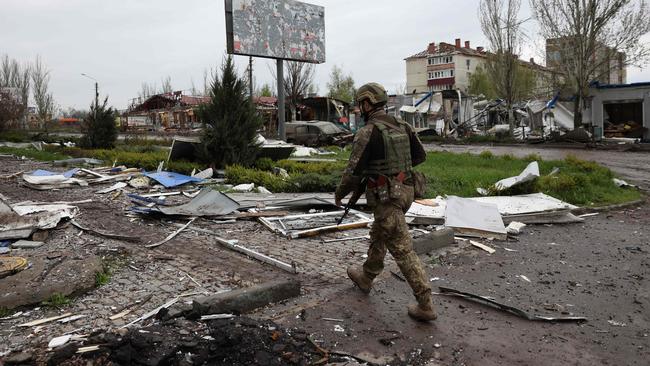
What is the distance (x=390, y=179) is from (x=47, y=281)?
120 inches

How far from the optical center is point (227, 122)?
12930 millimetres

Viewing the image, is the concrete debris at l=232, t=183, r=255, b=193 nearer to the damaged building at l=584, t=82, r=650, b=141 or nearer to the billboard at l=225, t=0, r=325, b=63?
the billboard at l=225, t=0, r=325, b=63

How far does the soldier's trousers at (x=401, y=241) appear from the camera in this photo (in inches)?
154

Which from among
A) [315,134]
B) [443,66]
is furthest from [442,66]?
[315,134]

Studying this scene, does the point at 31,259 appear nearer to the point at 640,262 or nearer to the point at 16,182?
the point at 640,262

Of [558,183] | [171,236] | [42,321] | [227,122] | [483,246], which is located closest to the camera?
[42,321]

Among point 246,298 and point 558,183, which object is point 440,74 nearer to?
point 558,183

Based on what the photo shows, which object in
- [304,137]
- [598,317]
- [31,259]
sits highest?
[304,137]

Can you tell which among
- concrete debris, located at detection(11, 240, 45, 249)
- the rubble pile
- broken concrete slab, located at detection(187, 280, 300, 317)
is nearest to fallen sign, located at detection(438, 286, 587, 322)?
broken concrete slab, located at detection(187, 280, 300, 317)

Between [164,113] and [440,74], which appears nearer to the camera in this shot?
[164,113]

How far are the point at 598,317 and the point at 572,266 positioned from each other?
1.62 metres

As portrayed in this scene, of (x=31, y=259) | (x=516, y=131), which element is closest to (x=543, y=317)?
(x=31, y=259)

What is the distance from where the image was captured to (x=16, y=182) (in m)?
12.3

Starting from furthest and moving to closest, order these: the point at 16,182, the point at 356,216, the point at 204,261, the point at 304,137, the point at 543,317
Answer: the point at 304,137
the point at 16,182
the point at 356,216
the point at 204,261
the point at 543,317
